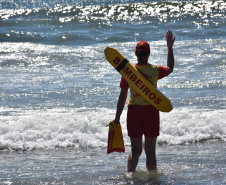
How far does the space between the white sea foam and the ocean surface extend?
18mm

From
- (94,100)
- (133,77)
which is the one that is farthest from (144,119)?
(94,100)

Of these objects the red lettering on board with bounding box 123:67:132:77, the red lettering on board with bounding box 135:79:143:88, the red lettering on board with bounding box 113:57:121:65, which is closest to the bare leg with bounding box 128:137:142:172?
the red lettering on board with bounding box 135:79:143:88

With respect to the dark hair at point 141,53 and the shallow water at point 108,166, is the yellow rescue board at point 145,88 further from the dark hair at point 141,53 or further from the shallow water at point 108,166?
the shallow water at point 108,166

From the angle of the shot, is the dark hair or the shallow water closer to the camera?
A: the dark hair

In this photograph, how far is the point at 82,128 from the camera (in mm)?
8227

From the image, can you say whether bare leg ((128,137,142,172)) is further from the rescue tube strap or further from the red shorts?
the rescue tube strap

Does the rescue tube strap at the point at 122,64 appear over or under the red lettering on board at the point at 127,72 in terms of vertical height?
over

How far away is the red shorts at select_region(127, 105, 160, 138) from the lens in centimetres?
501

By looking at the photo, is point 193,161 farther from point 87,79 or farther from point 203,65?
point 203,65

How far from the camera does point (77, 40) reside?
64.0ft

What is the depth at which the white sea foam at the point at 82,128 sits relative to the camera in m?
7.67

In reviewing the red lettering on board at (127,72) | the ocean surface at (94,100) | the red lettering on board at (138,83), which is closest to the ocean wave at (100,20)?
the ocean surface at (94,100)

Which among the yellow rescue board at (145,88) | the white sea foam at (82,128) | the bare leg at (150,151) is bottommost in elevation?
the white sea foam at (82,128)

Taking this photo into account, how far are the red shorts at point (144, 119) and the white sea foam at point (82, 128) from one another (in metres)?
2.61
